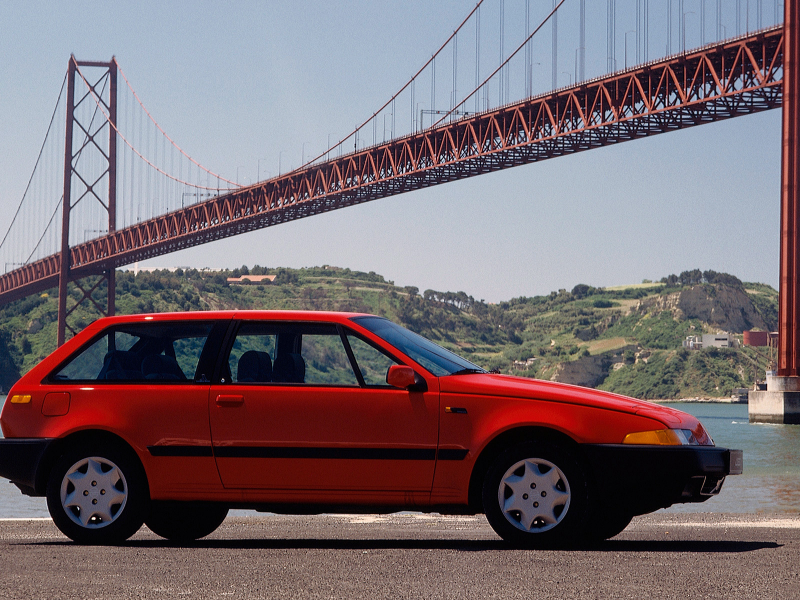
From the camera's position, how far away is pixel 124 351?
23.4 feet

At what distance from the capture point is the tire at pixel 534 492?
6340 mm

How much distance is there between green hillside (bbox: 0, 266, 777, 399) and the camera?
86.8m

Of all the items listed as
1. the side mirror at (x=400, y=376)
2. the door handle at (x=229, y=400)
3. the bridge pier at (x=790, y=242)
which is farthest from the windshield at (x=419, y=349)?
the bridge pier at (x=790, y=242)

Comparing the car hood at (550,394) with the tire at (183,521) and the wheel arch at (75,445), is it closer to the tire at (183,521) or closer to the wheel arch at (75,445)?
the tire at (183,521)

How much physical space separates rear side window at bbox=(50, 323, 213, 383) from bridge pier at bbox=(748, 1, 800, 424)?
42515mm

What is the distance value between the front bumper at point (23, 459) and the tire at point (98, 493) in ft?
0.40

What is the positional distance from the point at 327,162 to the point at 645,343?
94.1m

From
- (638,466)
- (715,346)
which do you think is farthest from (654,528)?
(715,346)

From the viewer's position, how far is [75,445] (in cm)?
695

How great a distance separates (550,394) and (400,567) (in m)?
1.32

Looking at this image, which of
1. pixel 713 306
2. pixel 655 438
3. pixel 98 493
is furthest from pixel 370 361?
pixel 713 306

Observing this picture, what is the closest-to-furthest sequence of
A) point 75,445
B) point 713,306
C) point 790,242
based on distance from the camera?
point 75,445
point 790,242
point 713,306

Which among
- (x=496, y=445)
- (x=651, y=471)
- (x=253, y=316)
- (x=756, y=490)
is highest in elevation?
(x=253, y=316)

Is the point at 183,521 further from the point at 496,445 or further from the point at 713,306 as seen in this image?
the point at 713,306
